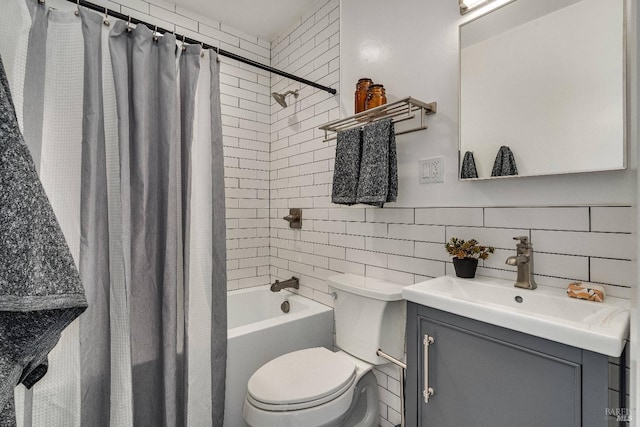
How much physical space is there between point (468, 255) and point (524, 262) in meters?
0.22

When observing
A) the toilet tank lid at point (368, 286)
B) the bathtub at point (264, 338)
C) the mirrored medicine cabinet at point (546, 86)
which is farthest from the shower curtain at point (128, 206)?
the mirrored medicine cabinet at point (546, 86)

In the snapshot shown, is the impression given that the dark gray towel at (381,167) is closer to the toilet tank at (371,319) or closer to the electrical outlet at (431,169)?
the electrical outlet at (431,169)

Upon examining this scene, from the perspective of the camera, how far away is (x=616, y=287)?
1.04 meters

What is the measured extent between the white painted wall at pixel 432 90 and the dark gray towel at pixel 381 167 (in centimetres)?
13

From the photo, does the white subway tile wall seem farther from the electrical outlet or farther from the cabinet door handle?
the cabinet door handle

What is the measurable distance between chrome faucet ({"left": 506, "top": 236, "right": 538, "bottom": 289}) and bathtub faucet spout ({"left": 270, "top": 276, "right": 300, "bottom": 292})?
61.2 inches

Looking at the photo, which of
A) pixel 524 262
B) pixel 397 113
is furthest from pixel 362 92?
pixel 524 262

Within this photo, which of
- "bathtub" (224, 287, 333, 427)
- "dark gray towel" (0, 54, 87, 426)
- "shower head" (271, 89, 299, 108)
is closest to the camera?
"dark gray towel" (0, 54, 87, 426)

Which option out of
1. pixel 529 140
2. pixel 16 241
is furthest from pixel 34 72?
pixel 529 140

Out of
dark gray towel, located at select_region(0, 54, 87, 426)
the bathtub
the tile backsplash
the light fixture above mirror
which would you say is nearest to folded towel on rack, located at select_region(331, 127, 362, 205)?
the tile backsplash

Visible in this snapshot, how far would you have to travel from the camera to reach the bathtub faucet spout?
240 centimetres

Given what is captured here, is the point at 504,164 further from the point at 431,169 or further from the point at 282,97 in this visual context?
the point at 282,97

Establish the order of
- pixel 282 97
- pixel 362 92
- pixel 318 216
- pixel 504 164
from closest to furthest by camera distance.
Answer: pixel 504 164 < pixel 362 92 < pixel 318 216 < pixel 282 97

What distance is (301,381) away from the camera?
1420 millimetres
